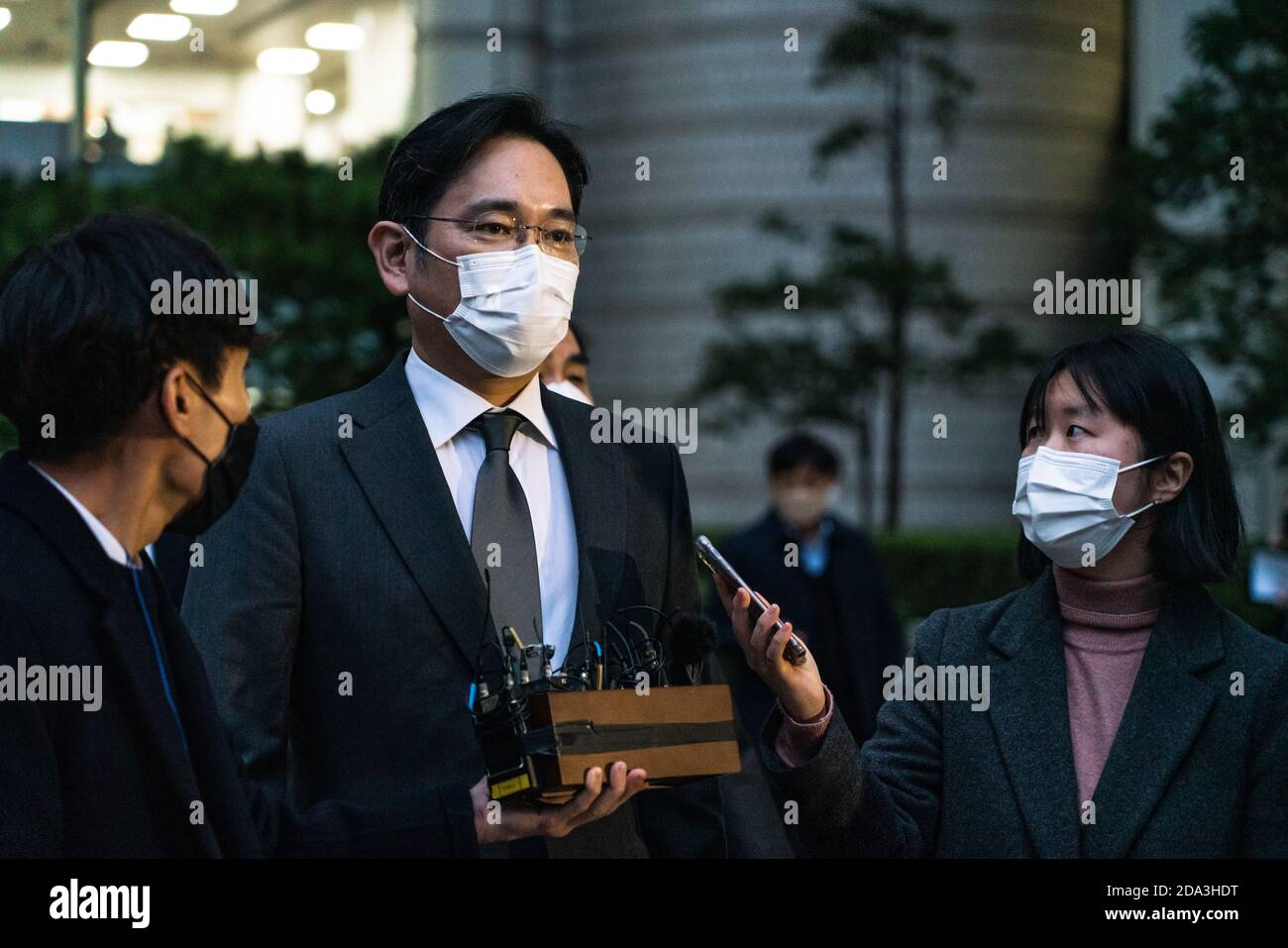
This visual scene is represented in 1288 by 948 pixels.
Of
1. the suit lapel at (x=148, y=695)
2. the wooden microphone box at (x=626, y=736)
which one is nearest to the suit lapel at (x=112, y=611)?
the suit lapel at (x=148, y=695)

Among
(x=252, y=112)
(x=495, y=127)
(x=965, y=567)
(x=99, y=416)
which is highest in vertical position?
(x=252, y=112)

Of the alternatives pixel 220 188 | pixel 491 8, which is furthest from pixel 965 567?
pixel 491 8

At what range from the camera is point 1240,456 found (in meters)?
8.21

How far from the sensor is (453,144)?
2803 mm

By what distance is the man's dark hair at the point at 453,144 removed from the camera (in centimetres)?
281

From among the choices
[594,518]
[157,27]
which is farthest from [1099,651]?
[157,27]

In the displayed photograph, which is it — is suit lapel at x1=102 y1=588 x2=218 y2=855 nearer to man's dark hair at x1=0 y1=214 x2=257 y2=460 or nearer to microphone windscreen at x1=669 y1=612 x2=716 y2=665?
man's dark hair at x1=0 y1=214 x2=257 y2=460

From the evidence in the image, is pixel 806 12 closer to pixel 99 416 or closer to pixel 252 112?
pixel 252 112

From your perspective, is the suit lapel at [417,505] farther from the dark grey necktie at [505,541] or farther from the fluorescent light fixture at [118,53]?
the fluorescent light fixture at [118,53]

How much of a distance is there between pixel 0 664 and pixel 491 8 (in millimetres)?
18999

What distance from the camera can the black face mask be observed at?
7.16 feet

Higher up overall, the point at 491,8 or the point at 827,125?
the point at 491,8

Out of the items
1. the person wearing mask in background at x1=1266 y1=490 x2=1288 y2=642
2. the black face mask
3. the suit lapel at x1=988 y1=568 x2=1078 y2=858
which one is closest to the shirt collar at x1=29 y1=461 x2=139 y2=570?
the black face mask

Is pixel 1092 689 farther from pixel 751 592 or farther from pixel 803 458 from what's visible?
pixel 803 458
